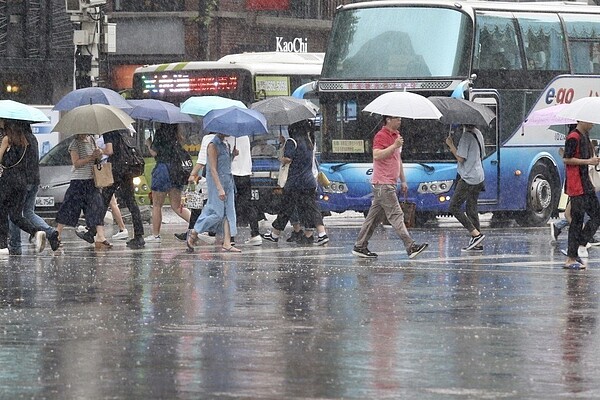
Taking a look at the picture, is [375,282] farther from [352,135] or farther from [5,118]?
[352,135]

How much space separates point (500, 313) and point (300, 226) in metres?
9.11

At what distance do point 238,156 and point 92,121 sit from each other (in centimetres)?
188

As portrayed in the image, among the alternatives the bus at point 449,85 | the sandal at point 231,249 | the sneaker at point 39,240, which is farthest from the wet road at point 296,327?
the bus at point 449,85

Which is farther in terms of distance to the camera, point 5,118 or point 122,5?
point 122,5

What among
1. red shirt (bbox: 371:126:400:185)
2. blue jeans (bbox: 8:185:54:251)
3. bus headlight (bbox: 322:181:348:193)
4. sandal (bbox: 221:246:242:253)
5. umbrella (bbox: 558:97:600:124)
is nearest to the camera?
umbrella (bbox: 558:97:600:124)

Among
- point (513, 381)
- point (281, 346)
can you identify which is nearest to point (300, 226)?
point (281, 346)

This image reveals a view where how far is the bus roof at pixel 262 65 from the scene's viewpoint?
28375 millimetres

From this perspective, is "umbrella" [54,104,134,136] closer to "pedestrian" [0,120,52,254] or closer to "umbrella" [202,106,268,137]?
"umbrella" [202,106,268,137]

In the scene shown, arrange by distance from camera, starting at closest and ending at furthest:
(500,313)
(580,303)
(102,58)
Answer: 1. (500,313)
2. (580,303)
3. (102,58)

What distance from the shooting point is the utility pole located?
28.5 m

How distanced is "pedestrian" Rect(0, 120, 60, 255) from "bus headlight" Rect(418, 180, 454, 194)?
7.93 m

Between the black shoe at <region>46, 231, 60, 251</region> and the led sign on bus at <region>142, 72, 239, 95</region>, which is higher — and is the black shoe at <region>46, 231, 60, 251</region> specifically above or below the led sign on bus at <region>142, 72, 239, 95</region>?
below

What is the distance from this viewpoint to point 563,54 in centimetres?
2705

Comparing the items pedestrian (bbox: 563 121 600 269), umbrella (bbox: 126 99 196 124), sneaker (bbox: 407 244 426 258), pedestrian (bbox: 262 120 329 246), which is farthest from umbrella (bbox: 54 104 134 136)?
pedestrian (bbox: 563 121 600 269)
